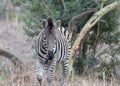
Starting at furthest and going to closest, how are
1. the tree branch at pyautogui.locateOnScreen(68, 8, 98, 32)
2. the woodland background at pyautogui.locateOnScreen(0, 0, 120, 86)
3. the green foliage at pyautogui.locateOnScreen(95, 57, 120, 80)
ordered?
the green foliage at pyautogui.locateOnScreen(95, 57, 120, 80), the woodland background at pyautogui.locateOnScreen(0, 0, 120, 86), the tree branch at pyautogui.locateOnScreen(68, 8, 98, 32)

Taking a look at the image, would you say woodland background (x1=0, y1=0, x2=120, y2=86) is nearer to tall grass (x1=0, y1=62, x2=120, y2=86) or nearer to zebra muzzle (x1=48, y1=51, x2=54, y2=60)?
tall grass (x1=0, y1=62, x2=120, y2=86)

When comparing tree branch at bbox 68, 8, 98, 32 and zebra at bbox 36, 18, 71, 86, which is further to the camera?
tree branch at bbox 68, 8, 98, 32

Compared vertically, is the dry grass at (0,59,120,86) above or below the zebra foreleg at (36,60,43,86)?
below

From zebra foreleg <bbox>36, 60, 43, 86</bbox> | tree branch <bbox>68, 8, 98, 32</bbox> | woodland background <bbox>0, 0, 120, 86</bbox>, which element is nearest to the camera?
zebra foreleg <bbox>36, 60, 43, 86</bbox>

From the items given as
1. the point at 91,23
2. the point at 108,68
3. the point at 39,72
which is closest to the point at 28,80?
the point at 39,72

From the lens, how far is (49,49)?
11125mm

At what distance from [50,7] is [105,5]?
1.70 m

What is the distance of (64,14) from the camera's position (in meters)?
14.0

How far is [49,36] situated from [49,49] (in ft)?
1.06

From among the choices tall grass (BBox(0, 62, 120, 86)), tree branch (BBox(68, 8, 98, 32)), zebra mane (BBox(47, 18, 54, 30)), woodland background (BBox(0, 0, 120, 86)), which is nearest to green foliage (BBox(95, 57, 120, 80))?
woodland background (BBox(0, 0, 120, 86))

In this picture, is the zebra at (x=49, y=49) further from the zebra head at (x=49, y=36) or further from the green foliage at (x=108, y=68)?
the green foliage at (x=108, y=68)

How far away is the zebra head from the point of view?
11133 millimetres

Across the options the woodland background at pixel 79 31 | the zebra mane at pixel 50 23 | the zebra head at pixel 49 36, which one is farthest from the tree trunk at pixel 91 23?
the zebra mane at pixel 50 23

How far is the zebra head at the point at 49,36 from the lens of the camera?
11.1m
